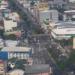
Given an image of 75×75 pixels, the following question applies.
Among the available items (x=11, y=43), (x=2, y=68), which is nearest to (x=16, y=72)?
(x=2, y=68)

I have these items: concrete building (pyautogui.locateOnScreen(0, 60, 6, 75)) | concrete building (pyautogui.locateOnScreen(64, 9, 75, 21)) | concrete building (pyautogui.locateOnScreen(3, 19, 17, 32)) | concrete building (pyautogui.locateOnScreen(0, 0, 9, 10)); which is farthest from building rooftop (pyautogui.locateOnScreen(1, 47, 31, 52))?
concrete building (pyautogui.locateOnScreen(0, 0, 9, 10))

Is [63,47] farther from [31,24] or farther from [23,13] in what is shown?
[23,13]

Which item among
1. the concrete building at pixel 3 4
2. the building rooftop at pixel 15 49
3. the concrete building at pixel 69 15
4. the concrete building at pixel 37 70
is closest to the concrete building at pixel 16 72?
the concrete building at pixel 37 70

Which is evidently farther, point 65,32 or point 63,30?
point 63,30

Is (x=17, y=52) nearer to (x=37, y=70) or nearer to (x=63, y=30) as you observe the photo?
(x=37, y=70)

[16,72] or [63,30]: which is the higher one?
[16,72]

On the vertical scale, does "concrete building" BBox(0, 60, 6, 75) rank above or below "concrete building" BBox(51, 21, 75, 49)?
above

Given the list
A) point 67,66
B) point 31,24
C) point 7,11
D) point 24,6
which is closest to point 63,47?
point 67,66

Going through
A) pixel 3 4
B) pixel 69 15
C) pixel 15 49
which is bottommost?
pixel 3 4

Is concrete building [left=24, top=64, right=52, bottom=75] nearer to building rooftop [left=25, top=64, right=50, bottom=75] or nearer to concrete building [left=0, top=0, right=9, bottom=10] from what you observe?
building rooftop [left=25, top=64, right=50, bottom=75]

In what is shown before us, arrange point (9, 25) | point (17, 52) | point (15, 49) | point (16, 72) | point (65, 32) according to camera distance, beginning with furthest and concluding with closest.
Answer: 1. point (9, 25)
2. point (65, 32)
3. point (15, 49)
4. point (17, 52)
5. point (16, 72)
